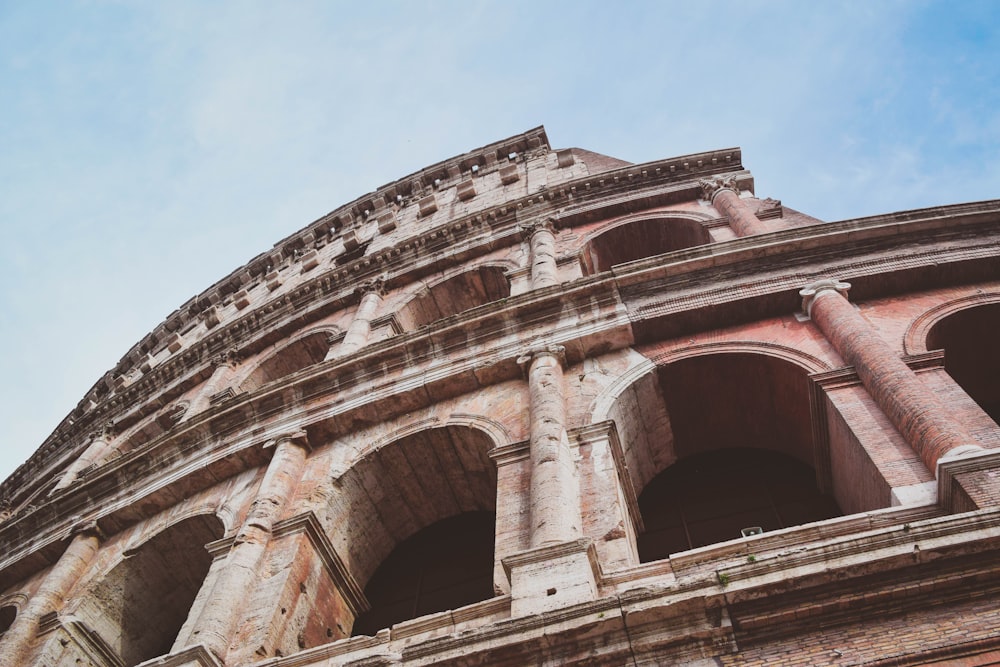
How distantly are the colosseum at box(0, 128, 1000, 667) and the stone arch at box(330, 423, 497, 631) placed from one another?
0.03 meters

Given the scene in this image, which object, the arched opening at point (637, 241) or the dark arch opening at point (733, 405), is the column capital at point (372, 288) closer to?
→ the arched opening at point (637, 241)

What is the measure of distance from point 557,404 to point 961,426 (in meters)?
3.76

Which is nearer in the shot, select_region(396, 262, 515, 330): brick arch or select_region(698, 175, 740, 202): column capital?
select_region(698, 175, 740, 202): column capital

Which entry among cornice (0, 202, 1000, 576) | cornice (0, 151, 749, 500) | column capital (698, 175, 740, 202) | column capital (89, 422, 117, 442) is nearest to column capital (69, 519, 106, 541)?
cornice (0, 202, 1000, 576)

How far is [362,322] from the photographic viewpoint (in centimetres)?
1459

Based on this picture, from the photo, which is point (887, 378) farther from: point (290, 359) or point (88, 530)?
point (290, 359)

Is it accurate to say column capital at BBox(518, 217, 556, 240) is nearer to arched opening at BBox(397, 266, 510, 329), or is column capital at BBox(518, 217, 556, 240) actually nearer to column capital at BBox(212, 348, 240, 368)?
arched opening at BBox(397, 266, 510, 329)

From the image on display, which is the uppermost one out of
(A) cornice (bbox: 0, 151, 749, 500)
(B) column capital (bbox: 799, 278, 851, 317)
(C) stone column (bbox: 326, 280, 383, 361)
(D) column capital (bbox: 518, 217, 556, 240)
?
(A) cornice (bbox: 0, 151, 749, 500)

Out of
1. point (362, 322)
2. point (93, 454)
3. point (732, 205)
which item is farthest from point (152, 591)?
point (732, 205)

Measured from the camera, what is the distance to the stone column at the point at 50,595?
9.48 metres

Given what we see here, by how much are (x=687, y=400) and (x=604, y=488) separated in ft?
8.15

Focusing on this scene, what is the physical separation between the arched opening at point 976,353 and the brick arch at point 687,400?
1806 millimetres

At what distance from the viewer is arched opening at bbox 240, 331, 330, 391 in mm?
16266

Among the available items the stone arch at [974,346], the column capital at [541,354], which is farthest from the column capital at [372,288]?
the stone arch at [974,346]
